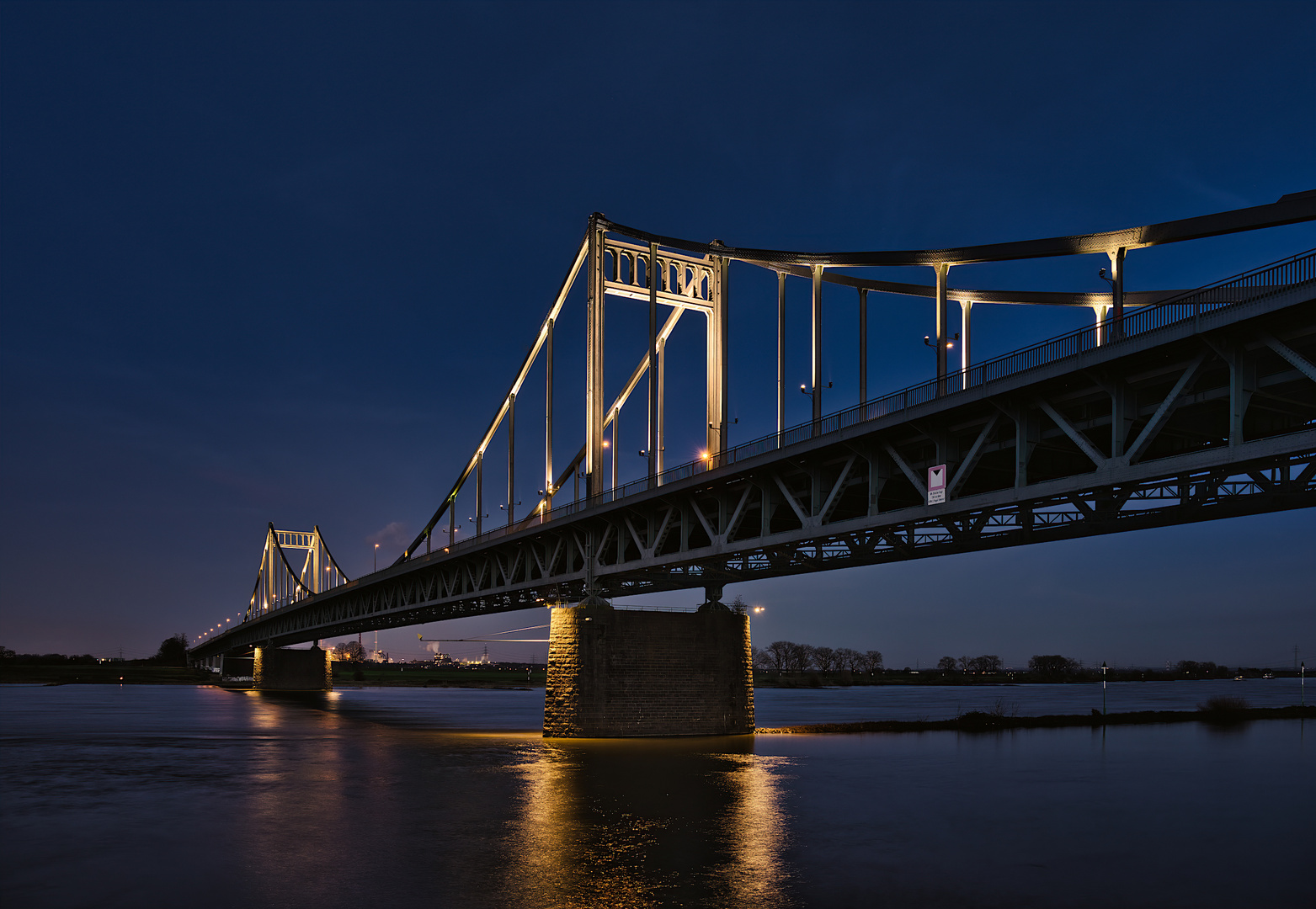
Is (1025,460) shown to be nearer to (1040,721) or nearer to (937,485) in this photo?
(937,485)

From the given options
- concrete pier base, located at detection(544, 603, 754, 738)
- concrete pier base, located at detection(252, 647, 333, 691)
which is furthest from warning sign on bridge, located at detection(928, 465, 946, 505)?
concrete pier base, located at detection(252, 647, 333, 691)

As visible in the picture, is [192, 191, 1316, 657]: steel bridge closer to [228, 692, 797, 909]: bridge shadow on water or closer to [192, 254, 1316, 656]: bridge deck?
[192, 254, 1316, 656]: bridge deck

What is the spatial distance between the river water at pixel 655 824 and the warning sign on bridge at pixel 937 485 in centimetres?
746

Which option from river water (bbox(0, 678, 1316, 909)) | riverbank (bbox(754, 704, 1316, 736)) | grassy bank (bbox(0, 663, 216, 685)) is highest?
river water (bbox(0, 678, 1316, 909))

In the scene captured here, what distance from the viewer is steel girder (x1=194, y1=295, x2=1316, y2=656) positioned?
803 inches

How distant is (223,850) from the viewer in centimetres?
1928

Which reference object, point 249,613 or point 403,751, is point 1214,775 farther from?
point 249,613

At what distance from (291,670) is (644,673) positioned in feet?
310

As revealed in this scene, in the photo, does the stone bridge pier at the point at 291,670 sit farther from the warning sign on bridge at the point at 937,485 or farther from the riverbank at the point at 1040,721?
the warning sign on bridge at the point at 937,485

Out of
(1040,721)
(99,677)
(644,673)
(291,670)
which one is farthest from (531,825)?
(99,677)

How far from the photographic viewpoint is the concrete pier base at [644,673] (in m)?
41.6

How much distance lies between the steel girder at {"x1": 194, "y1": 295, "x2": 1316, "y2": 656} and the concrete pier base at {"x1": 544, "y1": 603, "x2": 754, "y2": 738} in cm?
210

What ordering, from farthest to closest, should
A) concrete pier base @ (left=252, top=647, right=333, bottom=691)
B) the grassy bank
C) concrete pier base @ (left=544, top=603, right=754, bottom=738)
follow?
the grassy bank → concrete pier base @ (left=252, top=647, right=333, bottom=691) → concrete pier base @ (left=544, top=603, right=754, bottom=738)

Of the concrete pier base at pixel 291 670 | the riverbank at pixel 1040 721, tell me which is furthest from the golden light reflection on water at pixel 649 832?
the concrete pier base at pixel 291 670
